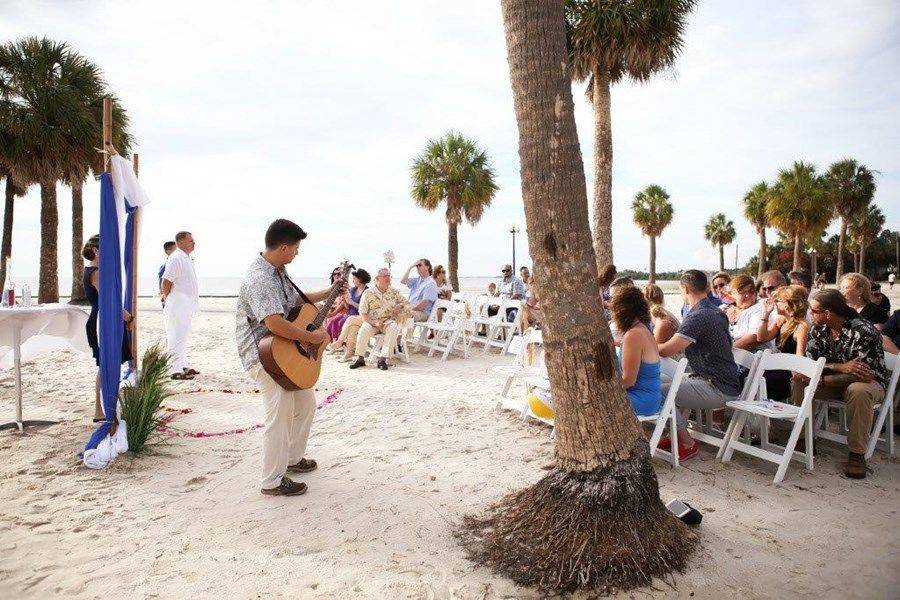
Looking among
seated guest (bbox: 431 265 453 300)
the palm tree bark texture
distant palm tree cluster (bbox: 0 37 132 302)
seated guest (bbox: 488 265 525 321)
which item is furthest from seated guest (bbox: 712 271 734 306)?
distant palm tree cluster (bbox: 0 37 132 302)

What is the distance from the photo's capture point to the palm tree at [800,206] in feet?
105

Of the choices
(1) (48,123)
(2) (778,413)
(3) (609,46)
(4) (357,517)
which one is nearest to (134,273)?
(4) (357,517)

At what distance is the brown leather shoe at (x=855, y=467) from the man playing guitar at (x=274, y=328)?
13.1 ft

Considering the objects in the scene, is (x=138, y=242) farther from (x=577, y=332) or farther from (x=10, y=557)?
(x=577, y=332)

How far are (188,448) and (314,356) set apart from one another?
6.30ft

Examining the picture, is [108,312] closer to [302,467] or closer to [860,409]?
[302,467]

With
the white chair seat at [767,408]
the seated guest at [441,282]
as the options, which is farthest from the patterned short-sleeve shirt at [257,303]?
the seated guest at [441,282]

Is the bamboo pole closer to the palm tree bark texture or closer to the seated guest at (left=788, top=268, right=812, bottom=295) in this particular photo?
the palm tree bark texture

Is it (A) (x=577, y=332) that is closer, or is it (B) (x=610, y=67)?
(A) (x=577, y=332)

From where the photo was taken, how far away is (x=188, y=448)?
478 cm

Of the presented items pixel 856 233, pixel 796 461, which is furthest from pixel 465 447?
pixel 856 233

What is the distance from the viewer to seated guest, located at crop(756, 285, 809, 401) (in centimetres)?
512

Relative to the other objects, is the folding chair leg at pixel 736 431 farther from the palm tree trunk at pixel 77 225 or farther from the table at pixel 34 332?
the palm tree trunk at pixel 77 225

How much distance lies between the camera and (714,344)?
177 inches
